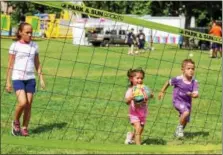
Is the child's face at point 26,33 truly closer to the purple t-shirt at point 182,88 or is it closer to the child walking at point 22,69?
the child walking at point 22,69

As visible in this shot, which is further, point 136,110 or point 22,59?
point 22,59

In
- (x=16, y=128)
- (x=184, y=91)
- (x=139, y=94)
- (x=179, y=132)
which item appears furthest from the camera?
(x=184, y=91)

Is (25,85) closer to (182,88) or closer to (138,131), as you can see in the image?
(138,131)

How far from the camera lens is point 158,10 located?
187 ft

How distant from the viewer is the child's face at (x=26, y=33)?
739 centimetres

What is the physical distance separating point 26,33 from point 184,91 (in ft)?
7.81

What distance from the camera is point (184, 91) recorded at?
→ 7.93 m

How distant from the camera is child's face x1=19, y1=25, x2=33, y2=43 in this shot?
7.39m

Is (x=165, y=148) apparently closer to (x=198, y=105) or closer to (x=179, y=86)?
(x=179, y=86)

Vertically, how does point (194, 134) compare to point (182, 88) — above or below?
below

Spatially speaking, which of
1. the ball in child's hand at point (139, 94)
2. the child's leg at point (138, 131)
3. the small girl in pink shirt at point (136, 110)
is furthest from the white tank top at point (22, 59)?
the child's leg at point (138, 131)

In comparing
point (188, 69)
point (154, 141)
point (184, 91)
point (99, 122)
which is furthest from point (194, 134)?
point (99, 122)

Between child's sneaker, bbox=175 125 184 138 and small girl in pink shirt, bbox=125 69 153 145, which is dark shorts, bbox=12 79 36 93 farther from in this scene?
child's sneaker, bbox=175 125 184 138

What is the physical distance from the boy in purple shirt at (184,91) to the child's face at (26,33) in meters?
1.98
